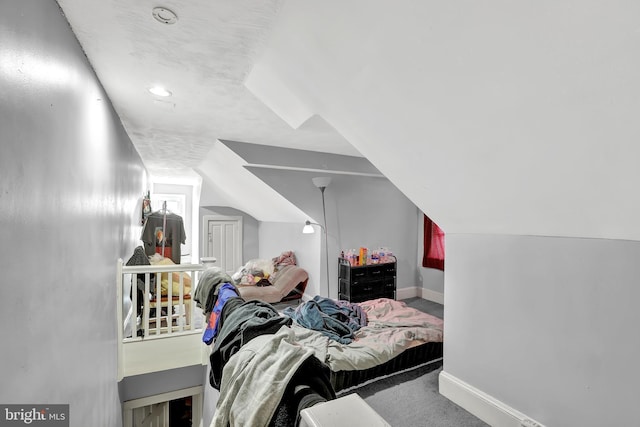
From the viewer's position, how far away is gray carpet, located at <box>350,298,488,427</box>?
6.10ft

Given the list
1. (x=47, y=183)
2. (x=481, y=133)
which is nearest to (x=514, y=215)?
(x=481, y=133)

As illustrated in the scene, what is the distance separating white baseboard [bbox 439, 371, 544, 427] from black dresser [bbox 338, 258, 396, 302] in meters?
2.15

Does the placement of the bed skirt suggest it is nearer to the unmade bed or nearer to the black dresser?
the unmade bed

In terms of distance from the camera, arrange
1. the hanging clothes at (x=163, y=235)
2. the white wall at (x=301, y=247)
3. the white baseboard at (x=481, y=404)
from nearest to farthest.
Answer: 1. the white baseboard at (x=481, y=404)
2. the hanging clothes at (x=163, y=235)
3. the white wall at (x=301, y=247)

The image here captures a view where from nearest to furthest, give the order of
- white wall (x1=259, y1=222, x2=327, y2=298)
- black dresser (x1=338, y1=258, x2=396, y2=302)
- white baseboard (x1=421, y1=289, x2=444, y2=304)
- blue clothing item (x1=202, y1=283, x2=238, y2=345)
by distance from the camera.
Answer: blue clothing item (x1=202, y1=283, x2=238, y2=345)
black dresser (x1=338, y1=258, x2=396, y2=302)
white wall (x1=259, y1=222, x2=327, y2=298)
white baseboard (x1=421, y1=289, x2=444, y2=304)

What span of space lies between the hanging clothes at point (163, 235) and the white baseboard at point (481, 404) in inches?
152

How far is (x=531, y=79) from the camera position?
98 centimetres

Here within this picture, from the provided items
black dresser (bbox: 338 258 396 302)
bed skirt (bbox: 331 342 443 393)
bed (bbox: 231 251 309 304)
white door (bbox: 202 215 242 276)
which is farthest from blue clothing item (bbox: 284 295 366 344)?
white door (bbox: 202 215 242 276)

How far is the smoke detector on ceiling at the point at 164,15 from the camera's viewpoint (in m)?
1.26

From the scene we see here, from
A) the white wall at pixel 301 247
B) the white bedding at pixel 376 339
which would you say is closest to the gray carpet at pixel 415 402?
the white bedding at pixel 376 339

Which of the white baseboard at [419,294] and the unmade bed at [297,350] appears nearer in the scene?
the unmade bed at [297,350]

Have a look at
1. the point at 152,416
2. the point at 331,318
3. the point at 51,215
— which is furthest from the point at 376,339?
the point at 152,416

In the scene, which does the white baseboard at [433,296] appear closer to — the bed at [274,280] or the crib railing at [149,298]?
the bed at [274,280]

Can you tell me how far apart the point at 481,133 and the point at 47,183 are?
192 centimetres
